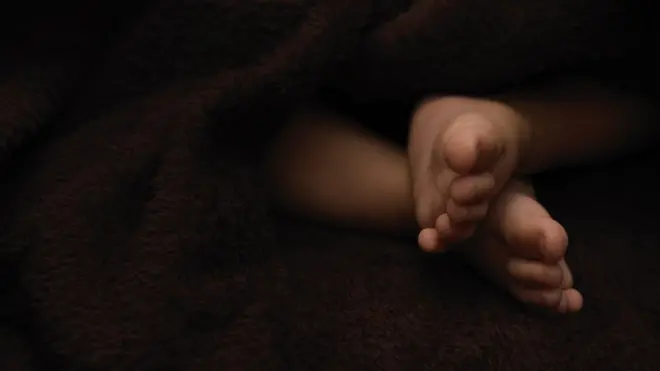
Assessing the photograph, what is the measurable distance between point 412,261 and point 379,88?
4.4 inches

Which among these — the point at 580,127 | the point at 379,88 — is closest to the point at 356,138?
the point at 379,88

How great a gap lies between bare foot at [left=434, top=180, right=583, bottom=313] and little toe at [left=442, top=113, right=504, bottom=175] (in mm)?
33

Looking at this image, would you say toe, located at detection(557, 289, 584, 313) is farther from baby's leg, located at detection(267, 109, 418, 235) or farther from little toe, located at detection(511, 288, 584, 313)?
baby's leg, located at detection(267, 109, 418, 235)

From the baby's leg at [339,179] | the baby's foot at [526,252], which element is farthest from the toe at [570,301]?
the baby's leg at [339,179]

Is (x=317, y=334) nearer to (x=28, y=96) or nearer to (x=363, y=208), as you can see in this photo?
(x=363, y=208)

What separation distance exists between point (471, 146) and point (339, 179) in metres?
0.13

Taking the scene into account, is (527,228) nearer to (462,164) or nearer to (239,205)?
(462,164)

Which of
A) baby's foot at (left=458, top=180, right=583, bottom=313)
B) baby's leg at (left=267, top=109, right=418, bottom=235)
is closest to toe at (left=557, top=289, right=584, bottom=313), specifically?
baby's foot at (left=458, top=180, right=583, bottom=313)

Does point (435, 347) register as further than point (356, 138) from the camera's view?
No

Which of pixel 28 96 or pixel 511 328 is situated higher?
pixel 28 96

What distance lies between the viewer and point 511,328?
1.71ft

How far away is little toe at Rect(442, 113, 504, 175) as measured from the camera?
0.49 meters

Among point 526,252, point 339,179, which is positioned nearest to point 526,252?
point 526,252

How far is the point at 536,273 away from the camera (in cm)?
51
